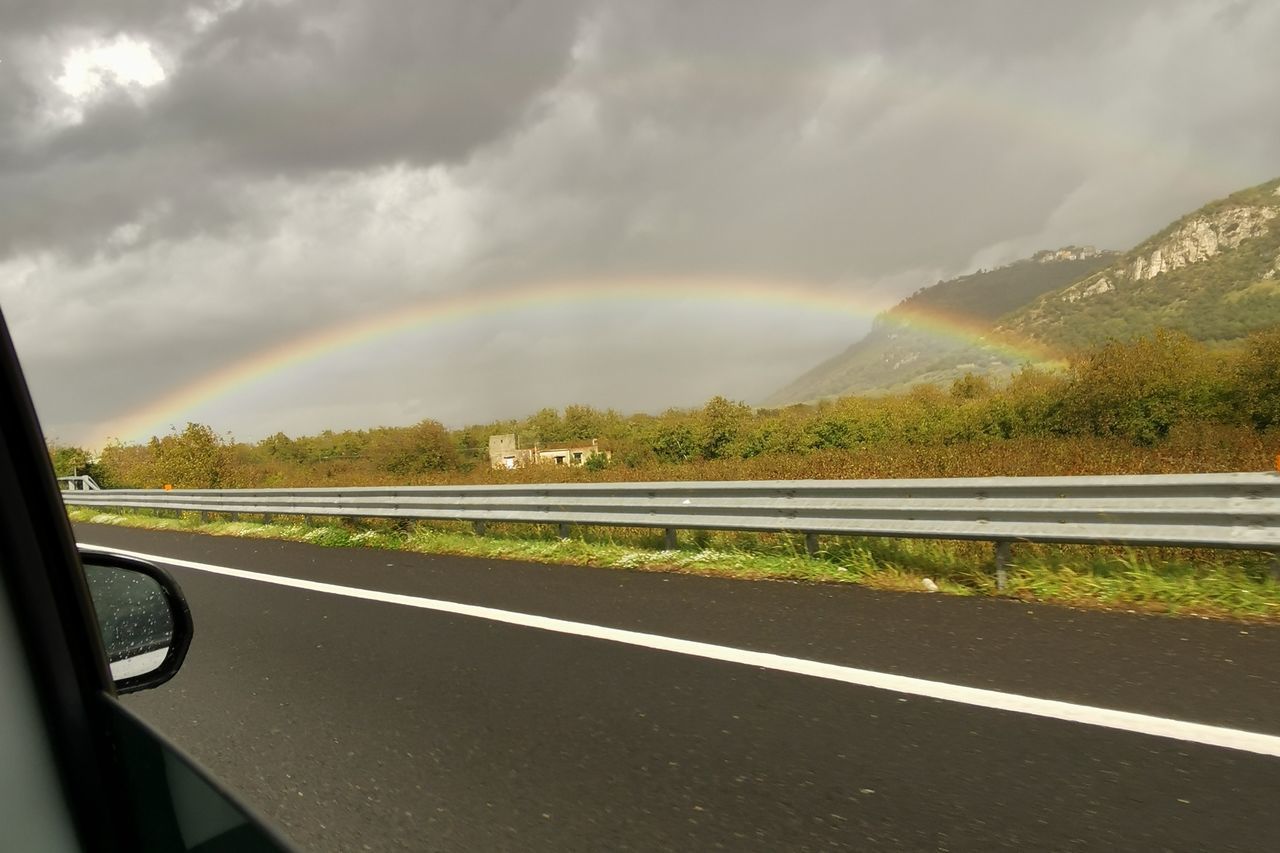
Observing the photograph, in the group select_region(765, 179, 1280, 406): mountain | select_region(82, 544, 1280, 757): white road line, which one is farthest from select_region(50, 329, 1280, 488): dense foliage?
select_region(765, 179, 1280, 406): mountain

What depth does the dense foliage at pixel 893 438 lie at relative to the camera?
1198cm

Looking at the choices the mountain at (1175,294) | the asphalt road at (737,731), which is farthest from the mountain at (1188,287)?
the asphalt road at (737,731)

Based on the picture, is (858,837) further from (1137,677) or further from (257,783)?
(257,783)

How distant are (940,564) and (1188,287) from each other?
482 feet

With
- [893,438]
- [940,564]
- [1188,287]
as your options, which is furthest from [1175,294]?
[940,564]

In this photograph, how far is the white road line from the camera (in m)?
3.35

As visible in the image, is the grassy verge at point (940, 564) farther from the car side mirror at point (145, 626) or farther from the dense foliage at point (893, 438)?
the car side mirror at point (145, 626)

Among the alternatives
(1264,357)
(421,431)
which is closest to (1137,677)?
(1264,357)

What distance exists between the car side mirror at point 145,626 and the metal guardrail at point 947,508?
578cm

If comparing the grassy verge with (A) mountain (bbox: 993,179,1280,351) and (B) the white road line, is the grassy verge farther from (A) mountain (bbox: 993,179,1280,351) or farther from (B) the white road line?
(A) mountain (bbox: 993,179,1280,351)

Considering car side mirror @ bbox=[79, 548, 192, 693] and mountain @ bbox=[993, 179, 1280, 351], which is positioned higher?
car side mirror @ bbox=[79, 548, 192, 693]

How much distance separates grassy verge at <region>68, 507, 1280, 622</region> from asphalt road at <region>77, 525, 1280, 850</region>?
1.44ft

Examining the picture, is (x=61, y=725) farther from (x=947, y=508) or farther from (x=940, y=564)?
(x=940, y=564)

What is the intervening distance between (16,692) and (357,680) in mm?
4105
